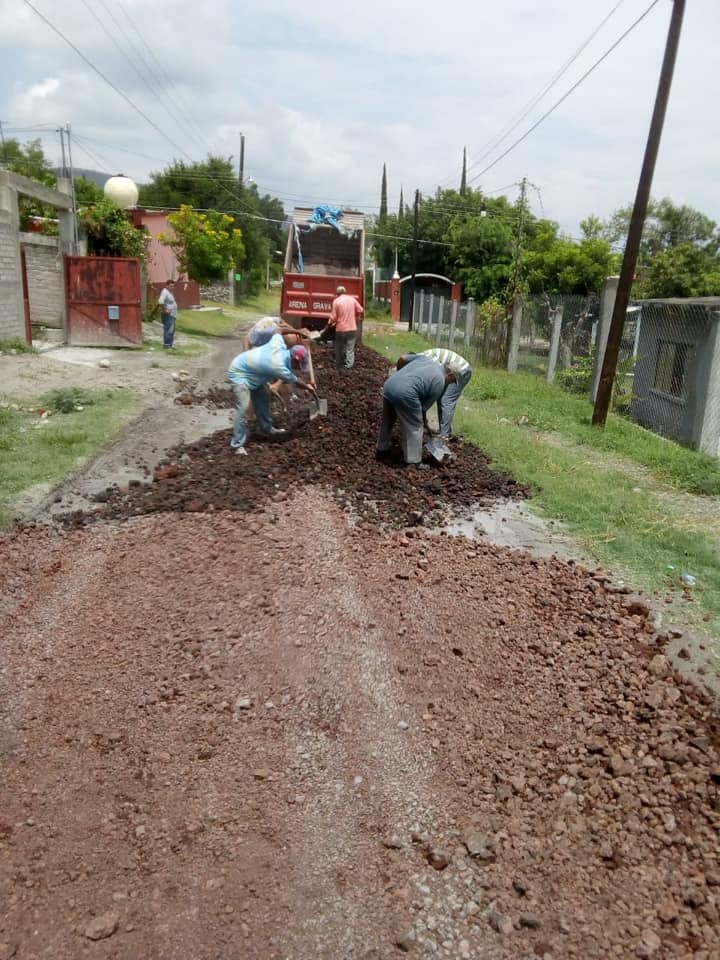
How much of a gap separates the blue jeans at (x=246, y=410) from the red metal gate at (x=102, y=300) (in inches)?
409

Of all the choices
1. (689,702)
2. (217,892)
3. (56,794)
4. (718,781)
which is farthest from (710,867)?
(56,794)

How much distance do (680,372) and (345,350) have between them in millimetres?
6473

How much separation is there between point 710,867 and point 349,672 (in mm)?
1934

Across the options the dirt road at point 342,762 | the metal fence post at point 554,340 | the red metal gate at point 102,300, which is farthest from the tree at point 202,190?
the dirt road at point 342,762

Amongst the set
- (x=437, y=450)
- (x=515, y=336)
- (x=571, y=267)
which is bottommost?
(x=437, y=450)

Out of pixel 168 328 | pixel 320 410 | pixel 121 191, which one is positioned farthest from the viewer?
pixel 121 191

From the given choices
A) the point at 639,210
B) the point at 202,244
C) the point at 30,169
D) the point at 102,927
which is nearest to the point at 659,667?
the point at 102,927

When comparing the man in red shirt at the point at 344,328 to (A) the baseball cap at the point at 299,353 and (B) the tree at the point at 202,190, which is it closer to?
(A) the baseball cap at the point at 299,353

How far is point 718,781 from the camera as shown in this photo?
349cm

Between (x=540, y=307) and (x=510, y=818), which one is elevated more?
(x=540, y=307)

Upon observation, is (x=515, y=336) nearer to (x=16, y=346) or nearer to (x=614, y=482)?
(x=614, y=482)

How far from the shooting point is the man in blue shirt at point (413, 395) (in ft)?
25.9

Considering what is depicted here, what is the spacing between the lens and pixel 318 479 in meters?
7.71

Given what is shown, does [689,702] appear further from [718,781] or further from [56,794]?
[56,794]
